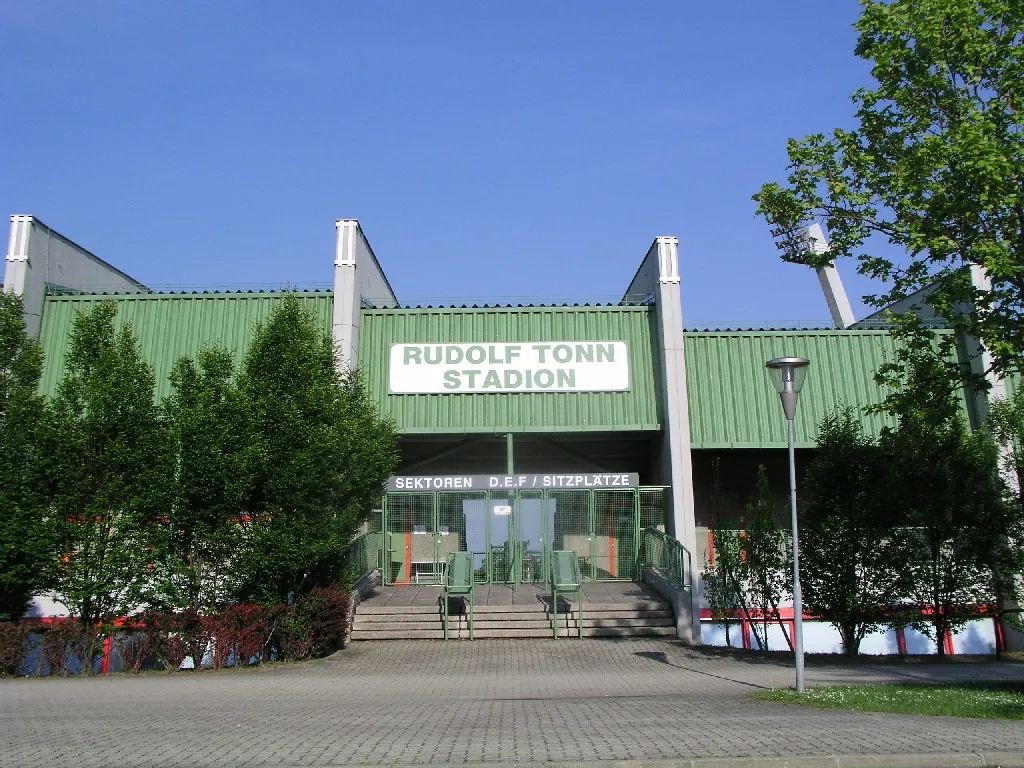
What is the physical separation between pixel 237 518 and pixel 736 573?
28.7 feet

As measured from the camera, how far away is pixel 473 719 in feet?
29.3

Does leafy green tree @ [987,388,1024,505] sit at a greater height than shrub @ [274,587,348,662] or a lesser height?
greater

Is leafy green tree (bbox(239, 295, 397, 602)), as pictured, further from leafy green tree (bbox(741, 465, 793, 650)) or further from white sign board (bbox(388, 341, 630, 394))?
leafy green tree (bbox(741, 465, 793, 650))

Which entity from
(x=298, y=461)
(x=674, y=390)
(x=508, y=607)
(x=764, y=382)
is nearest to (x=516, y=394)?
(x=674, y=390)

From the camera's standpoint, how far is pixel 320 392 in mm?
14664

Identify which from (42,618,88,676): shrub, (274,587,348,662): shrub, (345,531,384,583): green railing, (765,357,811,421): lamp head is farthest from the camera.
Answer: (345,531,384,583): green railing

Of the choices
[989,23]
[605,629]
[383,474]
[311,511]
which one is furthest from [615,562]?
[989,23]

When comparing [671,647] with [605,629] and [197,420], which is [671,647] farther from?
[197,420]

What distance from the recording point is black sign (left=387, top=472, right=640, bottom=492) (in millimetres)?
20391

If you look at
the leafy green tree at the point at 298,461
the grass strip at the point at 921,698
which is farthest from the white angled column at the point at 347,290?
the grass strip at the point at 921,698

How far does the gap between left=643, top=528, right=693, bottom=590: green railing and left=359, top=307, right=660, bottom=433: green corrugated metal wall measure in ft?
8.83

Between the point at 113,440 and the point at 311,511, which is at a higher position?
the point at 113,440

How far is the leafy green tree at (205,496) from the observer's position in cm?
1383

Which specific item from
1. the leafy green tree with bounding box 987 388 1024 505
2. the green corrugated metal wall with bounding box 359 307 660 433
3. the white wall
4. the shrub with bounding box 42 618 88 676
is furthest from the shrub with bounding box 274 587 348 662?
the leafy green tree with bounding box 987 388 1024 505
